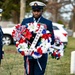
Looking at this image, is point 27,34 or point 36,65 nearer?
point 27,34

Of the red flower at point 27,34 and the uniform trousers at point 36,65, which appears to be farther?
the uniform trousers at point 36,65

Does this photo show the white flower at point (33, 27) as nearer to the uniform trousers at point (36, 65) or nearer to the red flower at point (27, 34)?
the red flower at point (27, 34)

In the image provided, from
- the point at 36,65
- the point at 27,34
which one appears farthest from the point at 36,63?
Result: the point at 27,34

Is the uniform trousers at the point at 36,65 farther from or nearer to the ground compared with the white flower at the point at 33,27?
nearer to the ground

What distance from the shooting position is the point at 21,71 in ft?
30.4

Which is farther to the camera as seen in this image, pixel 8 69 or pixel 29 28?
pixel 8 69

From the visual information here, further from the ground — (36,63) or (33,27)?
(33,27)

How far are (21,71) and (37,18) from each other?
3781mm

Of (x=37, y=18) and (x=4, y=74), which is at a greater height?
(x=37, y=18)

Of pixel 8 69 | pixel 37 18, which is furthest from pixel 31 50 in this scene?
pixel 8 69

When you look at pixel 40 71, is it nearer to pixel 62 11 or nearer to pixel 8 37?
pixel 8 37

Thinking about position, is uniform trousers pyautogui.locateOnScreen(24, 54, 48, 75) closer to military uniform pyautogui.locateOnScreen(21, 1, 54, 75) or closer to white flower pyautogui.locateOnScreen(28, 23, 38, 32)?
military uniform pyautogui.locateOnScreen(21, 1, 54, 75)

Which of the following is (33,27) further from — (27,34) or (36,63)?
(36,63)

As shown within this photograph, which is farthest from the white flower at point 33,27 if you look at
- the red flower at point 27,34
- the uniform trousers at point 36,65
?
the uniform trousers at point 36,65
